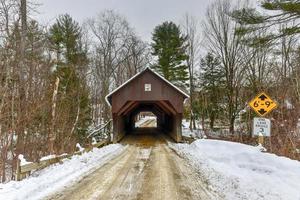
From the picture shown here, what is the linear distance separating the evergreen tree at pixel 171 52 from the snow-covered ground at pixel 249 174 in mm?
21778

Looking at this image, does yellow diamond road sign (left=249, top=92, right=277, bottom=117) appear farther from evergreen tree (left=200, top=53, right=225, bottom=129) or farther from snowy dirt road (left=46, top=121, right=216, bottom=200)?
evergreen tree (left=200, top=53, right=225, bottom=129)

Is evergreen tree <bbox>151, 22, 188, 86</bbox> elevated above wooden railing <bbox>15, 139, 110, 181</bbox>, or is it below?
above

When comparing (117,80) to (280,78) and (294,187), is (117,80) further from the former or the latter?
(294,187)

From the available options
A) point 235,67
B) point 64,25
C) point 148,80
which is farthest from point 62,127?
point 64,25

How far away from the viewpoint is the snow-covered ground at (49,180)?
230 inches

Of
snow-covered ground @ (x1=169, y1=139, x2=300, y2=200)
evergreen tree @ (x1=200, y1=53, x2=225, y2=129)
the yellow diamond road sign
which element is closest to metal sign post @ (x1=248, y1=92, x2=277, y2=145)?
the yellow diamond road sign

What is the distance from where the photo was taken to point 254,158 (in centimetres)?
829

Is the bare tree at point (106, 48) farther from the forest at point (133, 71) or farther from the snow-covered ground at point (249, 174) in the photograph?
the snow-covered ground at point (249, 174)

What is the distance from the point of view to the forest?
969 centimetres

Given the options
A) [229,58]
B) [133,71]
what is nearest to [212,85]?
[229,58]

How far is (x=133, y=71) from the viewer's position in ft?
139

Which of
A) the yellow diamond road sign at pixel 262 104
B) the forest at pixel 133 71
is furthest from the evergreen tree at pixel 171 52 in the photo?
the yellow diamond road sign at pixel 262 104

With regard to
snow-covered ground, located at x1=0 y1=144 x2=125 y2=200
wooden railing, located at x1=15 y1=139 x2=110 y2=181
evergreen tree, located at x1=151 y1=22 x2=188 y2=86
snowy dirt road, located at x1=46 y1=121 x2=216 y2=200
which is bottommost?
snowy dirt road, located at x1=46 y1=121 x2=216 y2=200

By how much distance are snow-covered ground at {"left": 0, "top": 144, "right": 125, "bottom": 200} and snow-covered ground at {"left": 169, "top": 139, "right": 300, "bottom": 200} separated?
11.2 feet
